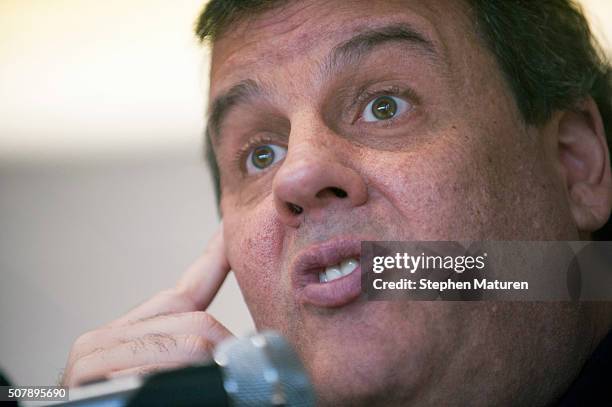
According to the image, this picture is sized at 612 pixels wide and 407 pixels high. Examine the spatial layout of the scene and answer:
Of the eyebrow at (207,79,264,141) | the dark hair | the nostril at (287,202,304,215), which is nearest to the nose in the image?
the nostril at (287,202,304,215)

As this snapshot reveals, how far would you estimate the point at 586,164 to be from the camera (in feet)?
4.25

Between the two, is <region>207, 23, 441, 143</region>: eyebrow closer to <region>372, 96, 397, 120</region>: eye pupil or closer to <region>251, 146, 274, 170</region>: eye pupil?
<region>372, 96, 397, 120</region>: eye pupil

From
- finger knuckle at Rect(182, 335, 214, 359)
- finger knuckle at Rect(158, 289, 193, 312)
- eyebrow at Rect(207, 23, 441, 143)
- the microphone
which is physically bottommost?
the microphone

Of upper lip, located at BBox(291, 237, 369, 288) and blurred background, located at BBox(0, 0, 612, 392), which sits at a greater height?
blurred background, located at BBox(0, 0, 612, 392)

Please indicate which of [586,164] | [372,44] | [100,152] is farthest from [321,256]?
[100,152]

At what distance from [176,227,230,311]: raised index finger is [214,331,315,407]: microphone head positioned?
732 millimetres

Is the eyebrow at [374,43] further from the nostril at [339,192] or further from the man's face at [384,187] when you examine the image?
the nostril at [339,192]

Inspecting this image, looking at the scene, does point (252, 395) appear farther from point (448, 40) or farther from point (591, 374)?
point (448, 40)

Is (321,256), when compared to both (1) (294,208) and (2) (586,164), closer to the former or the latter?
(1) (294,208)

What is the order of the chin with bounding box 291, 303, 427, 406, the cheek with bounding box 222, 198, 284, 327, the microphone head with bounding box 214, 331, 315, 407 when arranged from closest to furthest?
1. the microphone head with bounding box 214, 331, 315, 407
2. the chin with bounding box 291, 303, 427, 406
3. the cheek with bounding box 222, 198, 284, 327

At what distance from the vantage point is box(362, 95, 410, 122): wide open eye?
4.08 ft

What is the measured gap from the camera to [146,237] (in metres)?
1.56

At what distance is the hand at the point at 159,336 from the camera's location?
3.72ft

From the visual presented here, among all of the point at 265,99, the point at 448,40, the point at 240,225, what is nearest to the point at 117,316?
the point at 240,225
